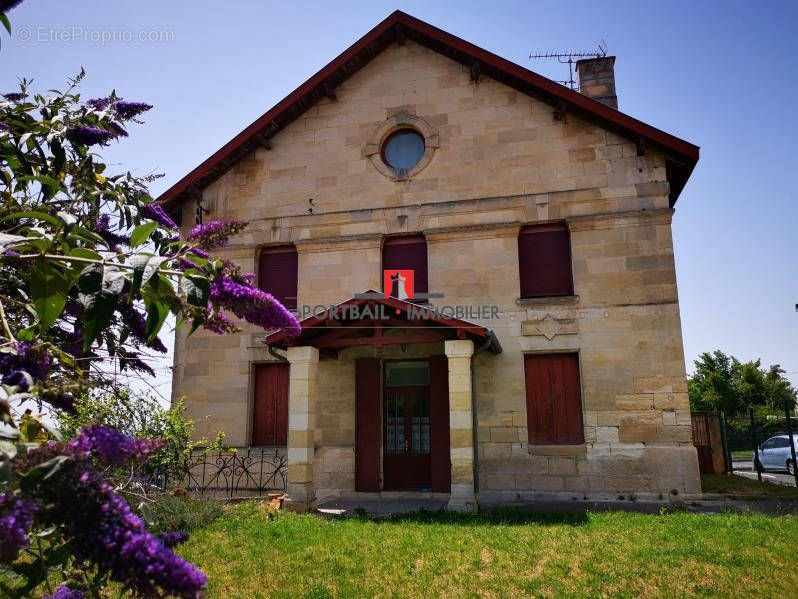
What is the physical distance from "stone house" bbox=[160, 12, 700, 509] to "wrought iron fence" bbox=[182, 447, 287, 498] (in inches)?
16.4

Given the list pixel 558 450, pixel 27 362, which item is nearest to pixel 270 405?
pixel 558 450

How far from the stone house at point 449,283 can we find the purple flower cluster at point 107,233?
6197mm

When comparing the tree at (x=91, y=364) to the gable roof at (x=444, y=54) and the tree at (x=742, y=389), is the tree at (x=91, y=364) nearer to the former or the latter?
the gable roof at (x=444, y=54)

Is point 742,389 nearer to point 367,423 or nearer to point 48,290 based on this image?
point 367,423

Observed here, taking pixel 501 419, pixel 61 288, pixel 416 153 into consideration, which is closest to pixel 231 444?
pixel 501 419

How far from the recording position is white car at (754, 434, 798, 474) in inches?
654

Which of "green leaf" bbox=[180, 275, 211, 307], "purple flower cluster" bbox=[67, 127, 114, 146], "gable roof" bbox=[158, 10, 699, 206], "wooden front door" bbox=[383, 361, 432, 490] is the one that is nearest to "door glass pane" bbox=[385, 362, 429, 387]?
"wooden front door" bbox=[383, 361, 432, 490]

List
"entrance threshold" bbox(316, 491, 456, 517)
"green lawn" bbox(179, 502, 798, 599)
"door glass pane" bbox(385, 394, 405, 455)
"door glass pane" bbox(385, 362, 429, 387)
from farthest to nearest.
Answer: "door glass pane" bbox(385, 362, 429, 387) < "door glass pane" bbox(385, 394, 405, 455) < "entrance threshold" bbox(316, 491, 456, 517) < "green lawn" bbox(179, 502, 798, 599)

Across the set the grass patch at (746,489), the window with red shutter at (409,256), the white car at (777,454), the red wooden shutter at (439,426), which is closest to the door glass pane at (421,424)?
the red wooden shutter at (439,426)

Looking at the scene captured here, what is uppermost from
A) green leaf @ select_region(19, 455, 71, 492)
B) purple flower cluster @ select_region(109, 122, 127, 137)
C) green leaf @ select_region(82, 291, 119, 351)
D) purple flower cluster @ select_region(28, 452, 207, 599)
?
purple flower cluster @ select_region(109, 122, 127, 137)

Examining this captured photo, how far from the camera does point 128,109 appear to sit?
173 inches

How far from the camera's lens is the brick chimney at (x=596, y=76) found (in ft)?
48.6

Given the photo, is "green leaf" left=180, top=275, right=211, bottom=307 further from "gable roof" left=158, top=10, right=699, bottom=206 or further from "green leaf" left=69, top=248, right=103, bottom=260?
"gable roof" left=158, top=10, right=699, bottom=206

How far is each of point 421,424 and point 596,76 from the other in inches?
397
